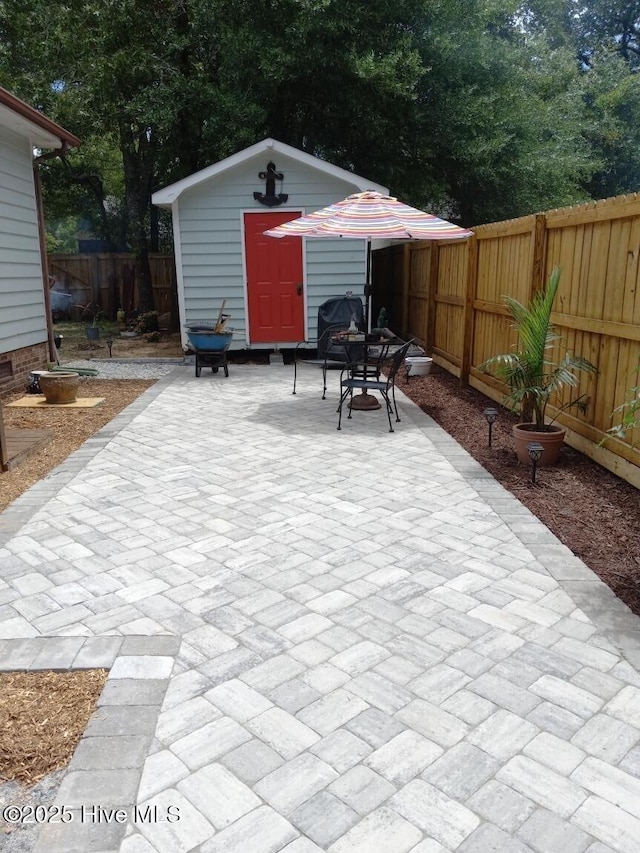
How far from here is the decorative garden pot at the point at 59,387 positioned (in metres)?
7.15

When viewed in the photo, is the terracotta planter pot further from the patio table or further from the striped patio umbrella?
the striped patio umbrella

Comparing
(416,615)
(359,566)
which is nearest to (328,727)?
(416,615)

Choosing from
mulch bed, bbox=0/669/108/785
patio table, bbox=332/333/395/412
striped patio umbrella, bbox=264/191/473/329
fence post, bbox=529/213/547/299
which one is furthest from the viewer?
patio table, bbox=332/333/395/412

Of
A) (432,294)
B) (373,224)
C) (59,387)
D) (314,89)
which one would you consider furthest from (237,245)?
(373,224)

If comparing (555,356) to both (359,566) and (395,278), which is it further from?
(395,278)

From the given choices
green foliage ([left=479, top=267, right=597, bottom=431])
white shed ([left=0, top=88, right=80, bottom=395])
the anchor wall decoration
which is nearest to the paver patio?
green foliage ([left=479, top=267, right=597, bottom=431])

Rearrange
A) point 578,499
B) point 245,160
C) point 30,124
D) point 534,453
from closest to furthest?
point 578,499 → point 534,453 → point 30,124 → point 245,160

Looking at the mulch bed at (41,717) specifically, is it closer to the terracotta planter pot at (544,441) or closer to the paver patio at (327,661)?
the paver patio at (327,661)

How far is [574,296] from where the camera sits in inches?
207

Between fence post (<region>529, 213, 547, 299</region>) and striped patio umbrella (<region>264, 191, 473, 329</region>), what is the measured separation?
78cm

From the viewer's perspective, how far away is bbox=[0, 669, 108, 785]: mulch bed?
205cm

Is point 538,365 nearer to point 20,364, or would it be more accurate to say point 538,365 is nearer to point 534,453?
point 534,453

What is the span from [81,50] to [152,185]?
4330 mm

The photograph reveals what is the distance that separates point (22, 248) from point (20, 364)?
1.48 metres
